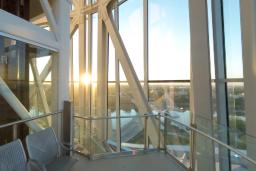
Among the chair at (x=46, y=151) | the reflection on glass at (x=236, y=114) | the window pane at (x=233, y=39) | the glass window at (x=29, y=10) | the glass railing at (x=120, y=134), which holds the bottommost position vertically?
the glass railing at (x=120, y=134)

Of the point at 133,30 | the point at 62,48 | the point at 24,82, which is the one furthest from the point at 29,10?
the point at 133,30

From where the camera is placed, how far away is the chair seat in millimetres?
4002

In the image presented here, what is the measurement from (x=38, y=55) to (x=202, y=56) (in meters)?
2.97

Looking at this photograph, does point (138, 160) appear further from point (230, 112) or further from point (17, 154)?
point (17, 154)

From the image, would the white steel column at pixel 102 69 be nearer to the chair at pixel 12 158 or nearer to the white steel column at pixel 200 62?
the white steel column at pixel 200 62

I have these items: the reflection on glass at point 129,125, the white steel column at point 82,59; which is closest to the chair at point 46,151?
the reflection on glass at point 129,125

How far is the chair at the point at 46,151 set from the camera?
339cm

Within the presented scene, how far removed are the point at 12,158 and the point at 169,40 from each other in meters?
5.45

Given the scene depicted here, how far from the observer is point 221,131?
4.33m

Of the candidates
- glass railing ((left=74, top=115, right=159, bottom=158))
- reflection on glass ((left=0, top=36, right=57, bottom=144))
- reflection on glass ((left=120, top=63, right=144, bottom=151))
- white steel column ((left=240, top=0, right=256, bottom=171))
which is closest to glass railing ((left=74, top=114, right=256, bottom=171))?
white steel column ((left=240, top=0, right=256, bottom=171))

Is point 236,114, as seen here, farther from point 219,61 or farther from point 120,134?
point 120,134

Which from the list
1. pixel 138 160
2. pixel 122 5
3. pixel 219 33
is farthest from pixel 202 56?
pixel 122 5

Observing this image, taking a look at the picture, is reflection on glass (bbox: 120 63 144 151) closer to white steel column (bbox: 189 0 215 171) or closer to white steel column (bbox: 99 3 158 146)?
white steel column (bbox: 99 3 158 146)

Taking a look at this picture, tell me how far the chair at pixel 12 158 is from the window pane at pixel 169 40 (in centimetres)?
472
